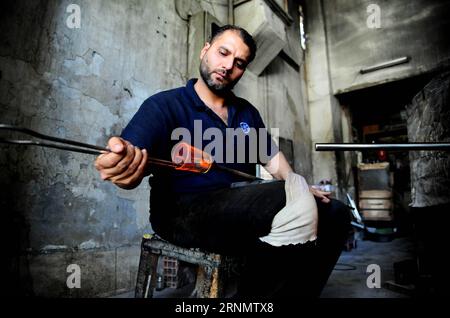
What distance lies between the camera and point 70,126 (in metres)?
2.49

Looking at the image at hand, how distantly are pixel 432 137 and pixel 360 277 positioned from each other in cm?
191

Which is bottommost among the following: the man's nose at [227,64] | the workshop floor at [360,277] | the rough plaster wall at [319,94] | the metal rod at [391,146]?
the workshop floor at [360,277]

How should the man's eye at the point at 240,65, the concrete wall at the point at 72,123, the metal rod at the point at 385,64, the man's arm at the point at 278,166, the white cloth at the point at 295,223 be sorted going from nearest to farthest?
the white cloth at the point at 295,223
the man's eye at the point at 240,65
the man's arm at the point at 278,166
the concrete wall at the point at 72,123
the metal rod at the point at 385,64

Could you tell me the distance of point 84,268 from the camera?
2457 millimetres

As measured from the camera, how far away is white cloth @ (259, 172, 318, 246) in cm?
100

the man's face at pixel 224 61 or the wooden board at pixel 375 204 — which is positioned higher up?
the man's face at pixel 224 61

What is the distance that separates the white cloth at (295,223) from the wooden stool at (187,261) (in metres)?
0.39

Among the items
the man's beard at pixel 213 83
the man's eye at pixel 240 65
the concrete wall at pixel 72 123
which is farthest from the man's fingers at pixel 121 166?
the concrete wall at pixel 72 123

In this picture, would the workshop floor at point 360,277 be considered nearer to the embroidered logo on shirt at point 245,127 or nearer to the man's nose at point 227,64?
the embroidered logo on shirt at point 245,127

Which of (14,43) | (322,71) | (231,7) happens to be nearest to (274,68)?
(231,7)

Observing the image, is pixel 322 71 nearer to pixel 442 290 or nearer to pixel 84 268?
pixel 442 290

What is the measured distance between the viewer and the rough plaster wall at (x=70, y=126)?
2.14 metres

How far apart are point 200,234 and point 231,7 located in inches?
192

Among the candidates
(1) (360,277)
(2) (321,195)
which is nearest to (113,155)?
(2) (321,195)
